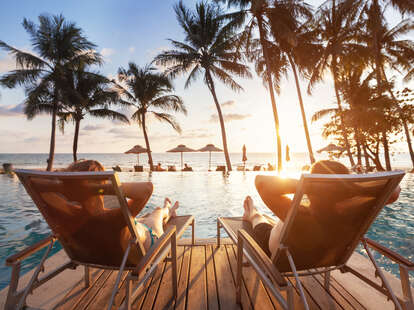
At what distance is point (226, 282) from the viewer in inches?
70.1

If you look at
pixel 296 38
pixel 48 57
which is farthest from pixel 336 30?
pixel 48 57

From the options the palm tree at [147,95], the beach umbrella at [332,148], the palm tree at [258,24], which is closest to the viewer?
the palm tree at [258,24]

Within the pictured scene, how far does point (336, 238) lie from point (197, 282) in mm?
1211

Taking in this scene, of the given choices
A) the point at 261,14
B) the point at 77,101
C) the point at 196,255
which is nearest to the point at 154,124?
the point at 77,101

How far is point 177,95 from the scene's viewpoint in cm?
1705

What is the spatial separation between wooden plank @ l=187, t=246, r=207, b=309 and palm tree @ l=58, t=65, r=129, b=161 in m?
14.8

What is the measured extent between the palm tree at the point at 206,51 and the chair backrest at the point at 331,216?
39.0ft

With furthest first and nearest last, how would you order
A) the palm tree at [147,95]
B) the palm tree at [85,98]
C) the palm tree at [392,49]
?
the palm tree at [147,95]
the palm tree at [85,98]
the palm tree at [392,49]

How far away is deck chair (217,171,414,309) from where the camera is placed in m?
1.01

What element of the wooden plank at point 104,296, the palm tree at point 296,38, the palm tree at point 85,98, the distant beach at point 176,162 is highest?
the palm tree at point 296,38

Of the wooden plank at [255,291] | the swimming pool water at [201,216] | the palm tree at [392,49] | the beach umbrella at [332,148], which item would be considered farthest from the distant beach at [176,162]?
the wooden plank at [255,291]

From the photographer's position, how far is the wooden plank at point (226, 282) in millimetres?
1516

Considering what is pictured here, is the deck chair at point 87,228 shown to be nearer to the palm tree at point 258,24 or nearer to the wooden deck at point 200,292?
the wooden deck at point 200,292

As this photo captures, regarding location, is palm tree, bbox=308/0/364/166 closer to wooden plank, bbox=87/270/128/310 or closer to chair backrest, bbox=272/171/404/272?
chair backrest, bbox=272/171/404/272
